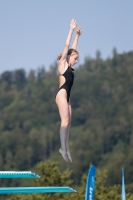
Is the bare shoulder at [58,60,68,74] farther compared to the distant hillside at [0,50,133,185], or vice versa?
the distant hillside at [0,50,133,185]

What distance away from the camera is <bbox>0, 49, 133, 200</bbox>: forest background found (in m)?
117

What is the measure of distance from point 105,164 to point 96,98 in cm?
2977

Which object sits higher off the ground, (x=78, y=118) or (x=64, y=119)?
(x=78, y=118)

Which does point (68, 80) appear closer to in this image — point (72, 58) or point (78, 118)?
point (72, 58)

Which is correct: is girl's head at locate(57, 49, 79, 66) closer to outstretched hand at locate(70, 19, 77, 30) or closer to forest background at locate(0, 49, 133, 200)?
outstretched hand at locate(70, 19, 77, 30)

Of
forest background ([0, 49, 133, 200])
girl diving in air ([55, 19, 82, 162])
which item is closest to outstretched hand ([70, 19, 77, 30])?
girl diving in air ([55, 19, 82, 162])

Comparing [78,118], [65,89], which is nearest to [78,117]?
[78,118]

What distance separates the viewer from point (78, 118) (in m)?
134

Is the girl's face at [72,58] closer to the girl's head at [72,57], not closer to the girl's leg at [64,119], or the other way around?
the girl's head at [72,57]

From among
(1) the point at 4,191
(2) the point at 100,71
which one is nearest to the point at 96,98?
(2) the point at 100,71

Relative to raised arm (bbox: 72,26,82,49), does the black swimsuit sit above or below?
below

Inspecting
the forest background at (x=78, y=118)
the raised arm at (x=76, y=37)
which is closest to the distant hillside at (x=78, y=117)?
the forest background at (x=78, y=118)

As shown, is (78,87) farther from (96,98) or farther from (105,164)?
(105,164)

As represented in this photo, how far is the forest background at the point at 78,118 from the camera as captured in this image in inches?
4589
